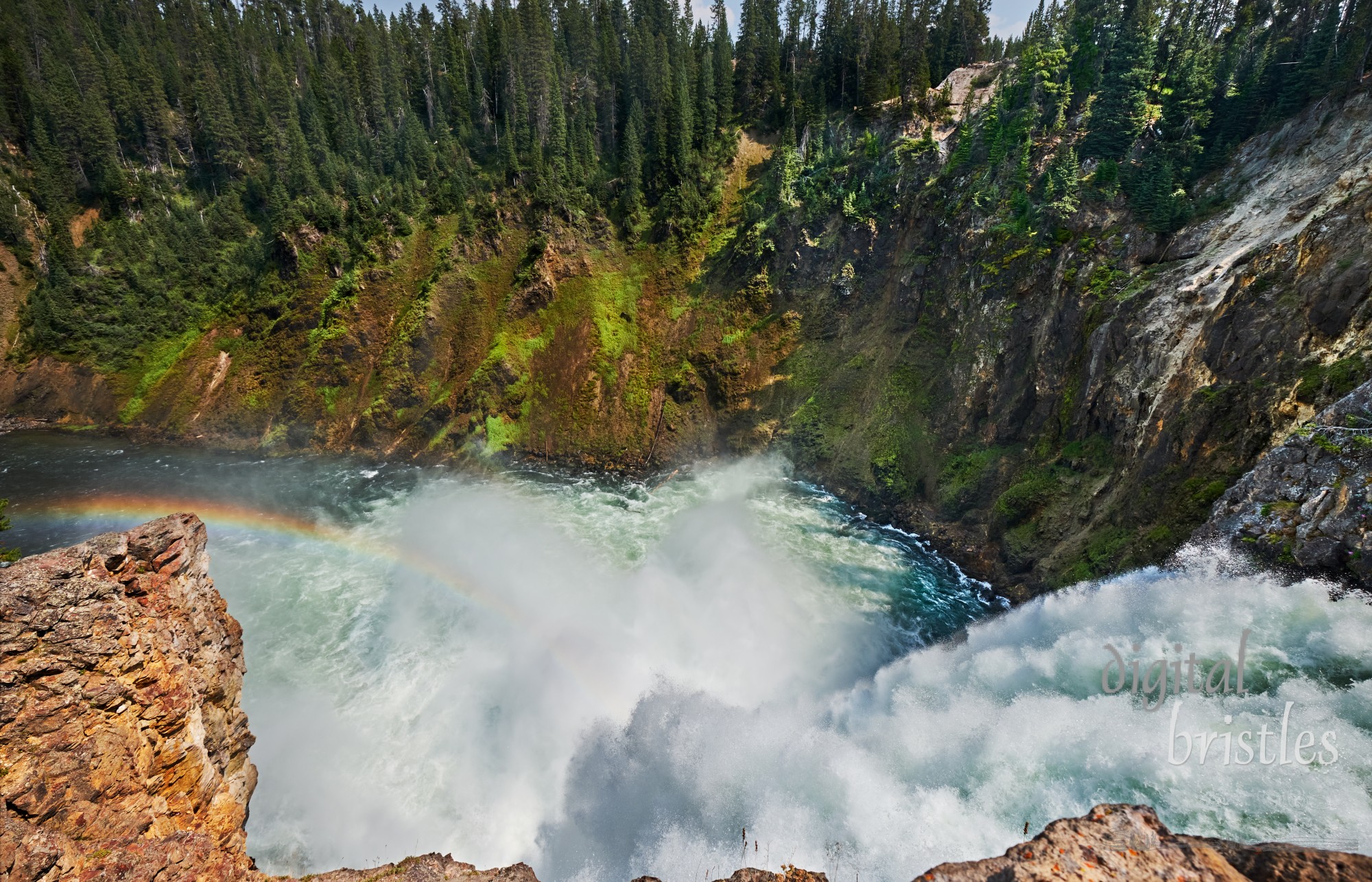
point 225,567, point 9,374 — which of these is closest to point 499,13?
point 9,374

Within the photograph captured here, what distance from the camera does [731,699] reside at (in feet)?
56.7

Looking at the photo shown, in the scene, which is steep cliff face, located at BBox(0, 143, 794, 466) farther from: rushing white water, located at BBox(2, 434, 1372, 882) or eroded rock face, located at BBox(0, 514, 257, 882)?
eroded rock face, located at BBox(0, 514, 257, 882)

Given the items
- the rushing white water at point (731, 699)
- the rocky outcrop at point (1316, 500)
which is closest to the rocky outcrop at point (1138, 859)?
the rushing white water at point (731, 699)

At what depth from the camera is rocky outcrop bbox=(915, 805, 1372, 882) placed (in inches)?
195

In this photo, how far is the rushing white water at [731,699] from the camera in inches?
400

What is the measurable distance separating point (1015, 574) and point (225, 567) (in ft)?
117

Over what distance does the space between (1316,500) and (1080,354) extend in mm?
11707

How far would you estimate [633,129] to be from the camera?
48.0 meters

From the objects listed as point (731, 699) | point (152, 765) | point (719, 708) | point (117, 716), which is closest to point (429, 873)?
point (152, 765)

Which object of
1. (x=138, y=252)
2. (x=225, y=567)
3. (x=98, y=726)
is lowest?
(x=225, y=567)

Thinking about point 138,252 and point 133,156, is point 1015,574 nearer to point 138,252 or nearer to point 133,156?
point 138,252

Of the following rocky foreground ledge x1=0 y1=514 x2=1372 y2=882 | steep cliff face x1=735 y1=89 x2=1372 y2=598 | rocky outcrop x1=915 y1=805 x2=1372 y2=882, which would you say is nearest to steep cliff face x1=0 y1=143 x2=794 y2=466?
steep cliff face x1=735 y1=89 x2=1372 y2=598

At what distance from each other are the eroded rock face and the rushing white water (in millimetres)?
6273

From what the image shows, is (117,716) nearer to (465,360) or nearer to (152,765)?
(152,765)
